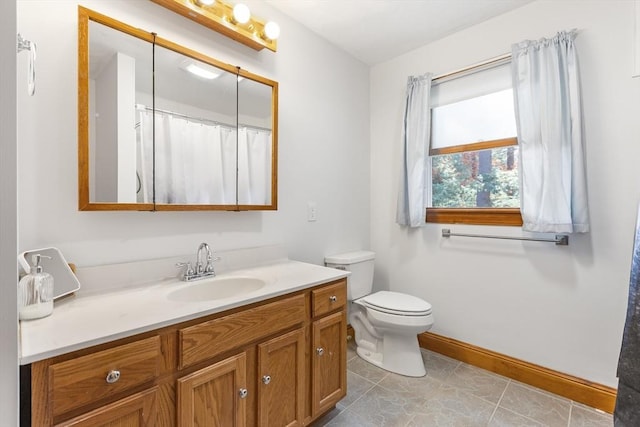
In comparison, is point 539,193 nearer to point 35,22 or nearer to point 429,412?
point 429,412

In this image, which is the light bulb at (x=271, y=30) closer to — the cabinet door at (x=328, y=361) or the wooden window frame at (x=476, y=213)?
the wooden window frame at (x=476, y=213)

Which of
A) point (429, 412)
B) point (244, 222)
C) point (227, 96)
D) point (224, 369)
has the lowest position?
point (429, 412)

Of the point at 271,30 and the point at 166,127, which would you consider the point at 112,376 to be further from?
the point at 271,30

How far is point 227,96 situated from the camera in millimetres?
1638

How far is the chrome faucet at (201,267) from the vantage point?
1445 millimetres

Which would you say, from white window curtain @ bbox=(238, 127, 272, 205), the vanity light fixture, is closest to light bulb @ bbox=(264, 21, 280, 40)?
the vanity light fixture

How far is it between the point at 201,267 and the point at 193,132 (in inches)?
27.3

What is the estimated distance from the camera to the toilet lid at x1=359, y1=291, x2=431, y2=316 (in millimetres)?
1906

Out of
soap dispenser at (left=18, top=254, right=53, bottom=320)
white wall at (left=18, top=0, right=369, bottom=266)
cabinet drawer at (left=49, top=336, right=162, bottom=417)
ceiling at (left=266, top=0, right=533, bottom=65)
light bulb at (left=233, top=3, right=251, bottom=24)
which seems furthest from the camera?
ceiling at (left=266, top=0, right=533, bottom=65)

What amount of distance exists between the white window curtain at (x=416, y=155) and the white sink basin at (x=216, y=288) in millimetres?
1355

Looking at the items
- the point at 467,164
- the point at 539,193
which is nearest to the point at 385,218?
the point at 467,164

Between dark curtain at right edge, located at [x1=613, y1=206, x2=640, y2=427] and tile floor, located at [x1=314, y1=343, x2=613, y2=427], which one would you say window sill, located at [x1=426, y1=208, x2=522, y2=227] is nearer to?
tile floor, located at [x1=314, y1=343, x2=613, y2=427]

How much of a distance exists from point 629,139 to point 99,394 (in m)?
2.54

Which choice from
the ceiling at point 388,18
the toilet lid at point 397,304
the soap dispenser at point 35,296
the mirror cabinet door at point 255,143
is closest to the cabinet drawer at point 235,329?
the soap dispenser at point 35,296
